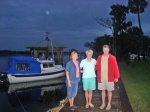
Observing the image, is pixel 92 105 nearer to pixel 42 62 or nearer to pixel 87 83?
pixel 87 83

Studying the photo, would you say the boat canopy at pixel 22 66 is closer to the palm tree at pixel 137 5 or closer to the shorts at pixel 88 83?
the shorts at pixel 88 83

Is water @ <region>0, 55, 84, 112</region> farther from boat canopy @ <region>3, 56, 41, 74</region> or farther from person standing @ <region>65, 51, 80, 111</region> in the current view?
person standing @ <region>65, 51, 80, 111</region>

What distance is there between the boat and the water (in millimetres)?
708

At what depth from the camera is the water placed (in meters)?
20.1

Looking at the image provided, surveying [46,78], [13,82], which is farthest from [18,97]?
[46,78]

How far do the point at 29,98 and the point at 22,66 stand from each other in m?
8.55

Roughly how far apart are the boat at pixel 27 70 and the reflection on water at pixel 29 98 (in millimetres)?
701

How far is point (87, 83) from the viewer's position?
1027 centimetres

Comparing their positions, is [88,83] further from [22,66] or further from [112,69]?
[22,66]

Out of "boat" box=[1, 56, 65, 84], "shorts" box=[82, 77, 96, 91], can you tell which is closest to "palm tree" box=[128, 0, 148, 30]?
"boat" box=[1, 56, 65, 84]

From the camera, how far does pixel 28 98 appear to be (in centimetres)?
2445

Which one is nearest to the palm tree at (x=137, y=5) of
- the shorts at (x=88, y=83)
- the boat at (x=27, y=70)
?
the boat at (x=27, y=70)

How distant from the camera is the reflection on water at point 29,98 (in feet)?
65.9

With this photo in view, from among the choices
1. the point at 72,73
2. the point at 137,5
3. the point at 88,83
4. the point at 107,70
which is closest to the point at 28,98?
the point at 88,83
